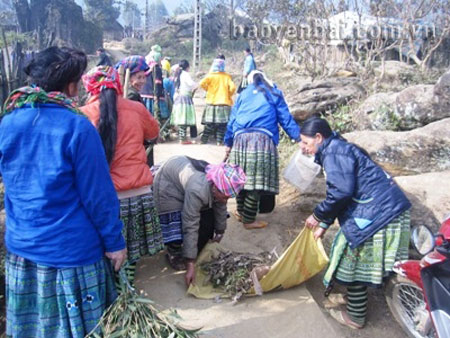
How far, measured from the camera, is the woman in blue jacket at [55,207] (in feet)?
5.63

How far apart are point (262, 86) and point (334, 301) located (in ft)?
7.24

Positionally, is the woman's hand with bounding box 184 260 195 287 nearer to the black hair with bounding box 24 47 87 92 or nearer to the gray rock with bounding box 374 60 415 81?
the black hair with bounding box 24 47 87 92

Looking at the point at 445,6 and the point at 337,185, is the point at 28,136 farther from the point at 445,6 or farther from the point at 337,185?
the point at 445,6

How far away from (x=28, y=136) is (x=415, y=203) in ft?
11.3

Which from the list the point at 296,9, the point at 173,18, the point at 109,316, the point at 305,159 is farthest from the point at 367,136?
the point at 173,18

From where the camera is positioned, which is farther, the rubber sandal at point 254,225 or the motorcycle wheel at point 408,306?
the rubber sandal at point 254,225

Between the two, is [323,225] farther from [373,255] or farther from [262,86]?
[262,86]

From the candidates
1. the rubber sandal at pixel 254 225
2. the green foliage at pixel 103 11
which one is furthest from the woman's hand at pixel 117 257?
the green foliage at pixel 103 11

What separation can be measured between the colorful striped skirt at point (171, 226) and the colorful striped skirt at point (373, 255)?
1210mm

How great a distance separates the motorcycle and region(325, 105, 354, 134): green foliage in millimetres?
4322

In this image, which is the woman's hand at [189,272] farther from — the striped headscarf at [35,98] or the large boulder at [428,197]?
the large boulder at [428,197]

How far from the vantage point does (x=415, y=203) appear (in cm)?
391

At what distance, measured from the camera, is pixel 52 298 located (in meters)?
1.89

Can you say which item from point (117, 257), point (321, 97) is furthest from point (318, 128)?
point (321, 97)
